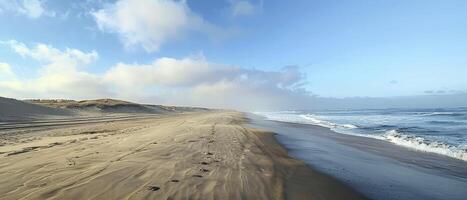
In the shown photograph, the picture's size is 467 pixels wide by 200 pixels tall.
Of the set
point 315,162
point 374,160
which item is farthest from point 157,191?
point 374,160

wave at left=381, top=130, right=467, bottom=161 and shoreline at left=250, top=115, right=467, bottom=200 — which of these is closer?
shoreline at left=250, top=115, right=467, bottom=200

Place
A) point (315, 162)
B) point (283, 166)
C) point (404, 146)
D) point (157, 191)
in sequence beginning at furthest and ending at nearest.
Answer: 1. point (404, 146)
2. point (315, 162)
3. point (283, 166)
4. point (157, 191)

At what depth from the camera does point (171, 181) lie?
22.9 feet

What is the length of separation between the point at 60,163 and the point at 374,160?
11125mm

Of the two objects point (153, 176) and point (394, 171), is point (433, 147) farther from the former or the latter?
point (153, 176)

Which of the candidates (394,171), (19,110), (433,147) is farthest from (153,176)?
(19,110)

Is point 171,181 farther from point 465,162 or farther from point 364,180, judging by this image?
point 465,162

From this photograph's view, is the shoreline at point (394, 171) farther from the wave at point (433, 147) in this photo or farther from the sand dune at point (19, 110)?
the sand dune at point (19, 110)

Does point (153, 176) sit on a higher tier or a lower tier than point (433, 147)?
higher

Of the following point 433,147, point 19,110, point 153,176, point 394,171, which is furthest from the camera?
point 19,110

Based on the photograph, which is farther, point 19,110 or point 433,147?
point 19,110

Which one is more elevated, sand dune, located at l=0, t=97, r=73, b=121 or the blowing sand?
sand dune, located at l=0, t=97, r=73, b=121

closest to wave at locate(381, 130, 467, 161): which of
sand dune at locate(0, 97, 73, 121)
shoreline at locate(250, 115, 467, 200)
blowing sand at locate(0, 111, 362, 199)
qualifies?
shoreline at locate(250, 115, 467, 200)

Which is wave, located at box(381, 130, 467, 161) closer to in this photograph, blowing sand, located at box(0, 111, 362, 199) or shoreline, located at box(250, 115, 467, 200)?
shoreline, located at box(250, 115, 467, 200)
